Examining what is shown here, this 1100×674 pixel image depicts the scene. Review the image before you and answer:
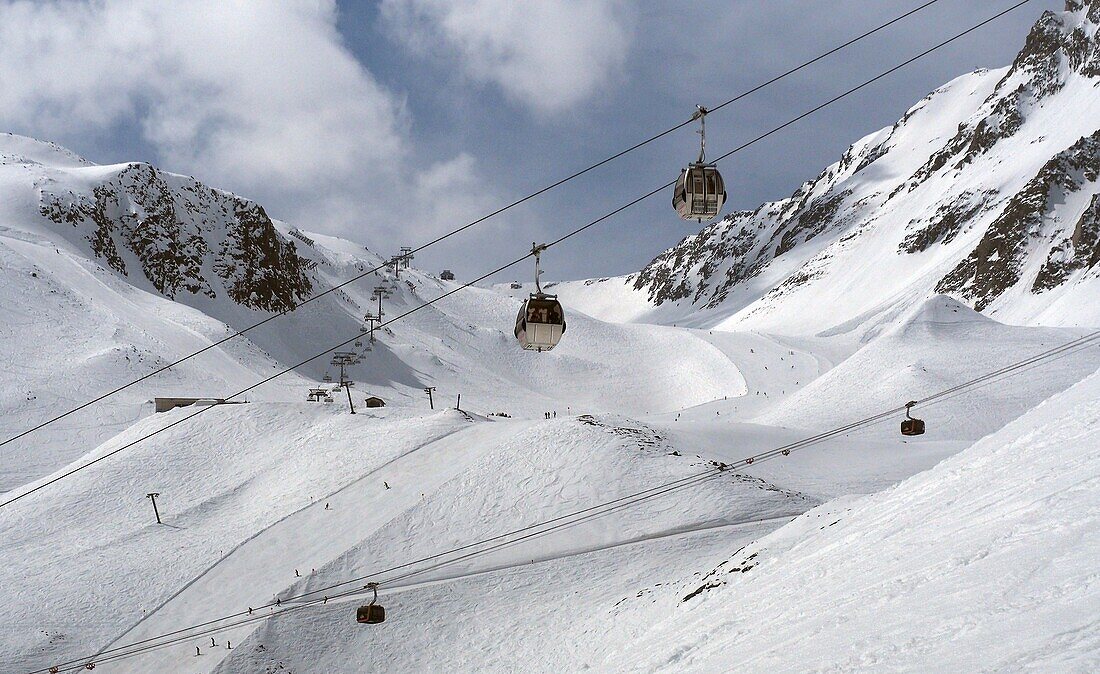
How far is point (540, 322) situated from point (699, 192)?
14.6 feet

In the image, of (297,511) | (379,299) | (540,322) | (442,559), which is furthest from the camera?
(379,299)

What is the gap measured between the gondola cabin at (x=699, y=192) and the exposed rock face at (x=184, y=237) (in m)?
77.6

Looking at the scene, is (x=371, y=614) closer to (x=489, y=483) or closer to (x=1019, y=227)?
(x=489, y=483)

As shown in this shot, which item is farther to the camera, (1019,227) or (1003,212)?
(1003,212)

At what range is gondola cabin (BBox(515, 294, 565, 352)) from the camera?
62.6ft

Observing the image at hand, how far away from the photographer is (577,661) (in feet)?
66.3

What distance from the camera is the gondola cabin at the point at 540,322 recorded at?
1909cm

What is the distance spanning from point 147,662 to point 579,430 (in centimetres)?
1718

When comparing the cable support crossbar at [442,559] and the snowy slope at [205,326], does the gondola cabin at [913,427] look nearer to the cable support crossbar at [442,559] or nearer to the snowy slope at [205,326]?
the cable support crossbar at [442,559]

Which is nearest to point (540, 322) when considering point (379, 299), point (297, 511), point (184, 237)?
point (297, 511)

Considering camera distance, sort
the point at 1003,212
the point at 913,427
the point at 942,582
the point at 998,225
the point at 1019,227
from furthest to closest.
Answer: the point at 1003,212 < the point at 998,225 < the point at 1019,227 < the point at 913,427 < the point at 942,582

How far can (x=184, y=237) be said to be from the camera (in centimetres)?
9106

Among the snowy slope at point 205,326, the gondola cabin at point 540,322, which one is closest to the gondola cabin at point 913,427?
the gondola cabin at point 540,322

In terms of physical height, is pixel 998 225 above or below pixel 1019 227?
above
